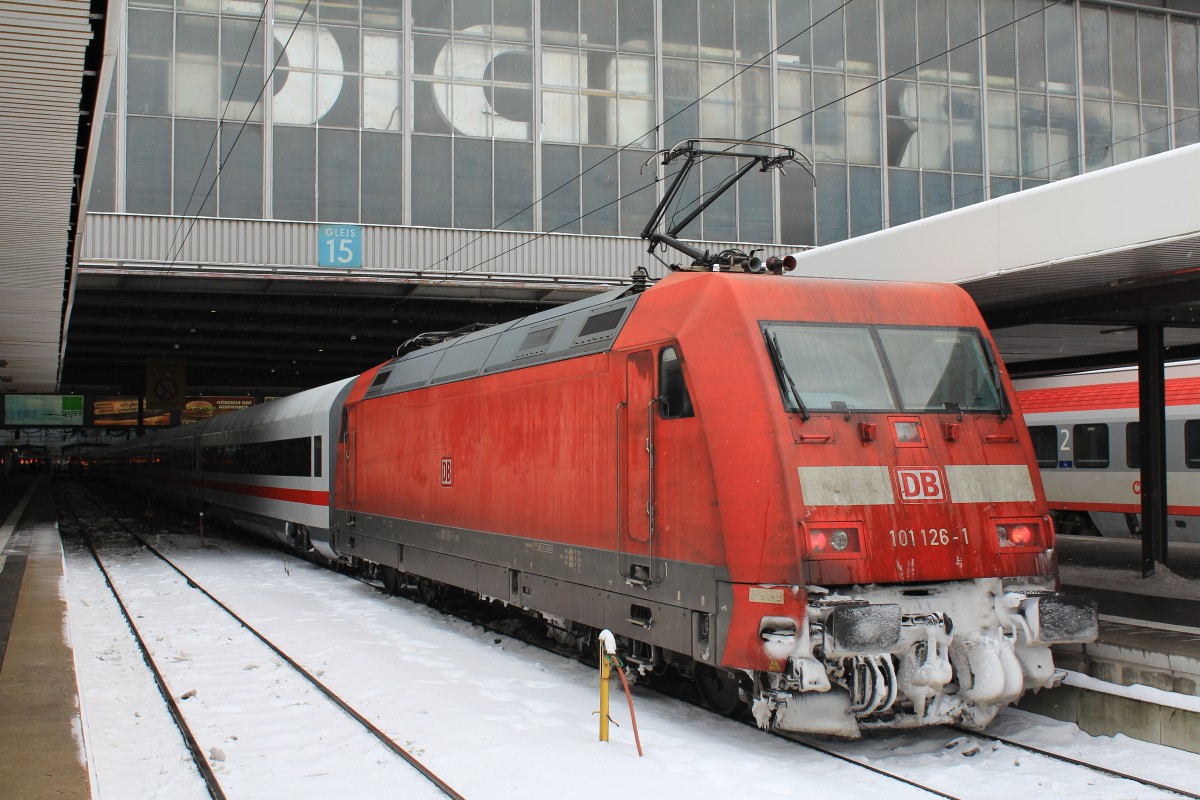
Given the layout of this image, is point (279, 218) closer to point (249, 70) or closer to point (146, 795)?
point (249, 70)

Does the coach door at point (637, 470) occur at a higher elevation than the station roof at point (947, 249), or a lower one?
lower

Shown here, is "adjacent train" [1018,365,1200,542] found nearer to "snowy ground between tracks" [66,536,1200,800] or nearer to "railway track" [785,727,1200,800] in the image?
"snowy ground between tracks" [66,536,1200,800]

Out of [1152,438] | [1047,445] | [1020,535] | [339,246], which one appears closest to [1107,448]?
[1047,445]

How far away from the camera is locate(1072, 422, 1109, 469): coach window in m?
20.4

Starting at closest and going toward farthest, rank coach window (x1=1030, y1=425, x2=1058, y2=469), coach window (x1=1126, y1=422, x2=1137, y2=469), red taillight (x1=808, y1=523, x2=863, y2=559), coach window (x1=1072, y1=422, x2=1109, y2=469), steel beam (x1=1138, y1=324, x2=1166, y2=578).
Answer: red taillight (x1=808, y1=523, x2=863, y2=559) < steel beam (x1=1138, y1=324, x2=1166, y2=578) < coach window (x1=1126, y1=422, x2=1137, y2=469) < coach window (x1=1072, y1=422, x2=1109, y2=469) < coach window (x1=1030, y1=425, x2=1058, y2=469)

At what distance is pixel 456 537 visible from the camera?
1202 cm

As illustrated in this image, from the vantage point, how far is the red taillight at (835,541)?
6973 mm

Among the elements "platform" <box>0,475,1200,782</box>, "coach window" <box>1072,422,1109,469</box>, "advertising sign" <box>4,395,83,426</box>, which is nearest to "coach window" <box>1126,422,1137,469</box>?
"coach window" <box>1072,422,1109,469</box>

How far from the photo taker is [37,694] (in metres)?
8.73

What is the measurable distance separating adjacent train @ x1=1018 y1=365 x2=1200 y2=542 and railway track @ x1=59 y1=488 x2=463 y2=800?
15.3 m

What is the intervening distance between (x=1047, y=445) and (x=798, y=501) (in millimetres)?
16523

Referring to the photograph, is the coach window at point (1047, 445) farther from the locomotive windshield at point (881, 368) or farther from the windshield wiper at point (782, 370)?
the windshield wiper at point (782, 370)

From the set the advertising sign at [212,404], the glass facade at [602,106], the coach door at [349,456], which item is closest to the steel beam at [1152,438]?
the coach door at [349,456]

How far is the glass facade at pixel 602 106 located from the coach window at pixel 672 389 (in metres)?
17.8
